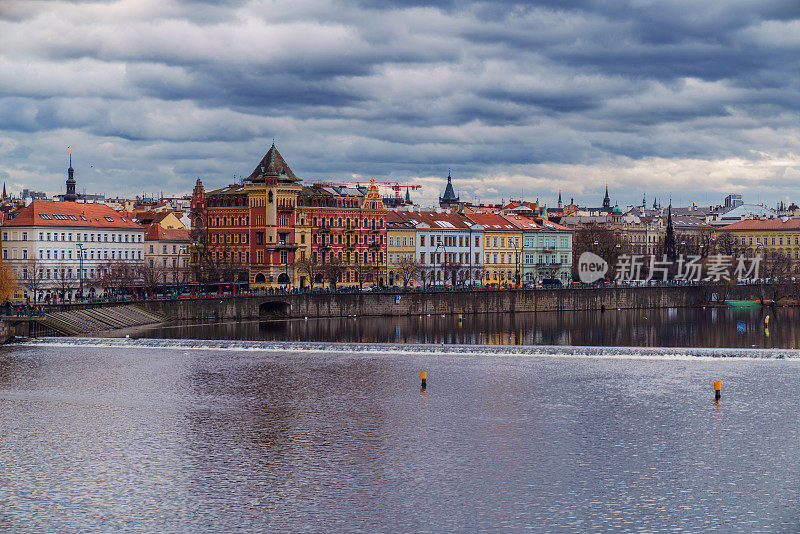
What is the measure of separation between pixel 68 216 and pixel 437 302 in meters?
43.0

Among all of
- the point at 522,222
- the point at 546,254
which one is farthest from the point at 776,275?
the point at 522,222

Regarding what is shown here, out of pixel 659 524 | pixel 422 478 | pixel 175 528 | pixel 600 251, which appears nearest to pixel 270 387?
pixel 422 478

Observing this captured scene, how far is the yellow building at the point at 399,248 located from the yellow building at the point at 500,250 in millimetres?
12565

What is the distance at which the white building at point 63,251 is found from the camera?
115625 mm

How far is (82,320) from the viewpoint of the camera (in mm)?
87750

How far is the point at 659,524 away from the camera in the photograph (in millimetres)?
31531

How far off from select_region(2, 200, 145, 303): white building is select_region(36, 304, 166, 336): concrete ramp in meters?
15.8

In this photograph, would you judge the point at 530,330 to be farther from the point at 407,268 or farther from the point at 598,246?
the point at 598,246

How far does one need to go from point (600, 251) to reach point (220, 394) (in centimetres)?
12032

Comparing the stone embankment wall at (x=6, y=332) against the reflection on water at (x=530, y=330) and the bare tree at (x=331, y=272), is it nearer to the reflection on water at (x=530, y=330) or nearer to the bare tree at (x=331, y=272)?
the reflection on water at (x=530, y=330)

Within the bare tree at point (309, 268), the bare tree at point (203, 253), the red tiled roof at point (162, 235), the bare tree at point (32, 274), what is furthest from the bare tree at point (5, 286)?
the red tiled roof at point (162, 235)

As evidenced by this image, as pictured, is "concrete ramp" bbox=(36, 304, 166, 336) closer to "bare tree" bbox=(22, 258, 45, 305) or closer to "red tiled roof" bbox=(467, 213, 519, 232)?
"bare tree" bbox=(22, 258, 45, 305)

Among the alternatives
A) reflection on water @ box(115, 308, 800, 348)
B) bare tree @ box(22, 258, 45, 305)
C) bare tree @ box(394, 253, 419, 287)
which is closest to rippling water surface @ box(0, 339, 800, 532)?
reflection on water @ box(115, 308, 800, 348)

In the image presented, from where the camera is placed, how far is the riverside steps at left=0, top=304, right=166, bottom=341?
81.1 m
